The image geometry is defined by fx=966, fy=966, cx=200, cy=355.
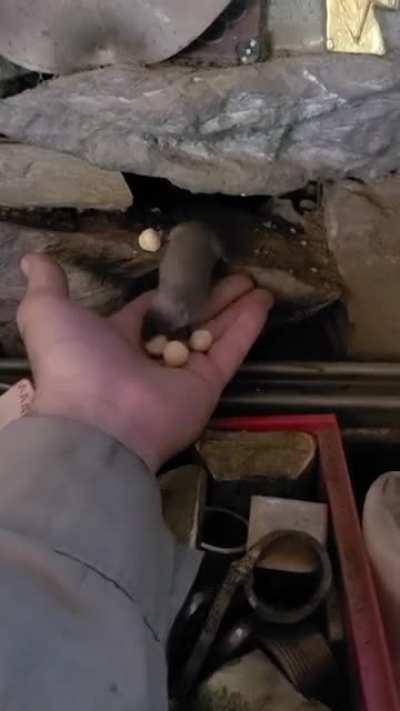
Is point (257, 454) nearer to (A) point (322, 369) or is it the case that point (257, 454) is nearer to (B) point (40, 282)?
(A) point (322, 369)

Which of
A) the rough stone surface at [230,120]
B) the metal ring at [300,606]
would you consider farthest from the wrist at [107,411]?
the rough stone surface at [230,120]

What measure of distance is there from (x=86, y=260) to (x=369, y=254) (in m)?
0.30

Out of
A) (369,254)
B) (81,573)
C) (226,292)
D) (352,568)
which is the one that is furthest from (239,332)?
(81,573)

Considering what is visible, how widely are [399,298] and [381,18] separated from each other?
1.03 feet

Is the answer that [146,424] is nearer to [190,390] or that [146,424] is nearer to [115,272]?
[190,390]

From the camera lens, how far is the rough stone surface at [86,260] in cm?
103

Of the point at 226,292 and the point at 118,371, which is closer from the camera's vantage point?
the point at 118,371

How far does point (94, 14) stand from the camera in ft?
2.67

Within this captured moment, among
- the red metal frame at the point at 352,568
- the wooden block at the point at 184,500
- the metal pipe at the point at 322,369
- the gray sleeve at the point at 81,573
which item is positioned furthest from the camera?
the metal pipe at the point at 322,369

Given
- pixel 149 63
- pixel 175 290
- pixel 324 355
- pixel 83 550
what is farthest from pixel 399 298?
pixel 83 550

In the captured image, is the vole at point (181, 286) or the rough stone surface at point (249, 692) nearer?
the rough stone surface at point (249, 692)

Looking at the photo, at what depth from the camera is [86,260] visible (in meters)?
1.03

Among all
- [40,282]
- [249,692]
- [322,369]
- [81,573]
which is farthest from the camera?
[322,369]

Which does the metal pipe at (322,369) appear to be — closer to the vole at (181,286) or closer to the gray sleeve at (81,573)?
the vole at (181,286)
